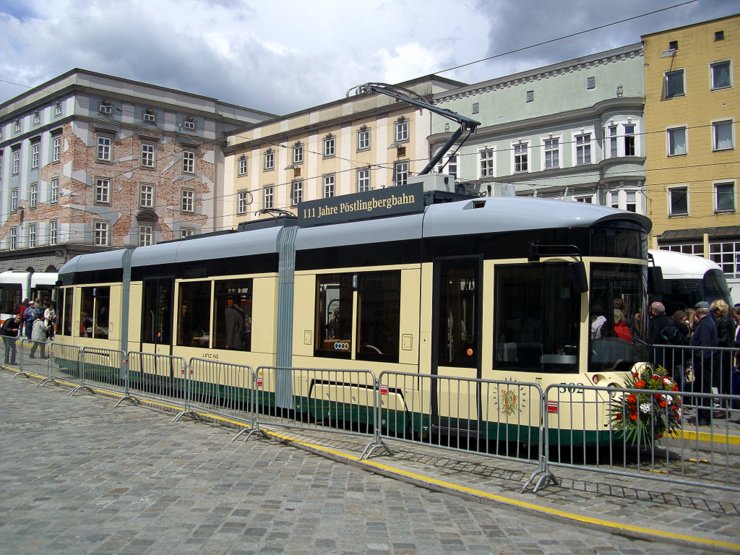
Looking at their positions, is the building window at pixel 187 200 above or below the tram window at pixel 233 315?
above

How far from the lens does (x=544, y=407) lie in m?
6.99

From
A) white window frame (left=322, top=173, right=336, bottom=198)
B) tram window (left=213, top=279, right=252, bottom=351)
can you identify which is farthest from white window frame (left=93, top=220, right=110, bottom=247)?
tram window (left=213, top=279, right=252, bottom=351)

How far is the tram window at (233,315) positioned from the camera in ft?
39.4

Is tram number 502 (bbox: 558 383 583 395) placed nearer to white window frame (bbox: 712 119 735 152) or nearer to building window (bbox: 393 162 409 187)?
white window frame (bbox: 712 119 735 152)

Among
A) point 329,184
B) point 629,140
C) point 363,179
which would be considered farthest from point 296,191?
point 629,140

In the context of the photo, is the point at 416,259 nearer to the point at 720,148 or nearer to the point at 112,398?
the point at 112,398

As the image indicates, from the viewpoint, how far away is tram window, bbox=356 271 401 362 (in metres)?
9.39

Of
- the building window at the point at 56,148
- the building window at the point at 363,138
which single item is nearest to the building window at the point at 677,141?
the building window at the point at 363,138

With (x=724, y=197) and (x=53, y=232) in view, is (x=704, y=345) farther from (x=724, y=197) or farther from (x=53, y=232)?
(x=53, y=232)

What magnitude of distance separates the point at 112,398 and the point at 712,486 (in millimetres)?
11549

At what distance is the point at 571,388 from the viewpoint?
719 centimetres

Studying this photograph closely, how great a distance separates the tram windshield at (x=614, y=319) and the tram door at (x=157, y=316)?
9.01m

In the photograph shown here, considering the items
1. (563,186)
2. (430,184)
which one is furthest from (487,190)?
(563,186)

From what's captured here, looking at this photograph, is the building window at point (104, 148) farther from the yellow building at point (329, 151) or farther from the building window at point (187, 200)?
the yellow building at point (329, 151)
